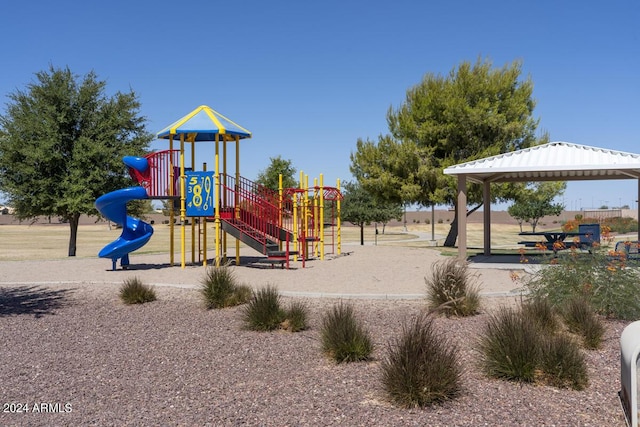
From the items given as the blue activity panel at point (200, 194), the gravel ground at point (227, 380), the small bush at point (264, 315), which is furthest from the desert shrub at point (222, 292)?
the blue activity panel at point (200, 194)

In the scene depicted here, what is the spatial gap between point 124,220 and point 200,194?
237 cm

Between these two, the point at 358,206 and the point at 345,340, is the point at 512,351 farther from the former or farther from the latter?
the point at 358,206

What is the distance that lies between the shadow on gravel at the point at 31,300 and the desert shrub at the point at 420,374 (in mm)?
7543

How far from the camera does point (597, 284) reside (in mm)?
9438

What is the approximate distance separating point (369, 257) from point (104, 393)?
16406mm

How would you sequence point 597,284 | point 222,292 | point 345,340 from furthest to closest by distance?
1. point 222,292
2. point 597,284
3. point 345,340

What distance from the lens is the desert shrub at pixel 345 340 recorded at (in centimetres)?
720

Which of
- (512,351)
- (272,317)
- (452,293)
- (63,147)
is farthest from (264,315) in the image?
(63,147)

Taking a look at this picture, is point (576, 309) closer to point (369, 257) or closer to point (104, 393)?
point (104, 393)

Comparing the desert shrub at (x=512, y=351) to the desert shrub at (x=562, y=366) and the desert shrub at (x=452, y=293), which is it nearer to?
the desert shrub at (x=562, y=366)

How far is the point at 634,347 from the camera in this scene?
4703 millimetres

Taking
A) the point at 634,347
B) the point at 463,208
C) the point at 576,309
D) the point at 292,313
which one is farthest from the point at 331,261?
the point at 634,347

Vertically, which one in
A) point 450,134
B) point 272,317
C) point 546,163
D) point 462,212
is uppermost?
point 450,134

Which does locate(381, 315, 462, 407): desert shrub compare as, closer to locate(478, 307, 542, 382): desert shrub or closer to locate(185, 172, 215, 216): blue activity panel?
locate(478, 307, 542, 382): desert shrub
